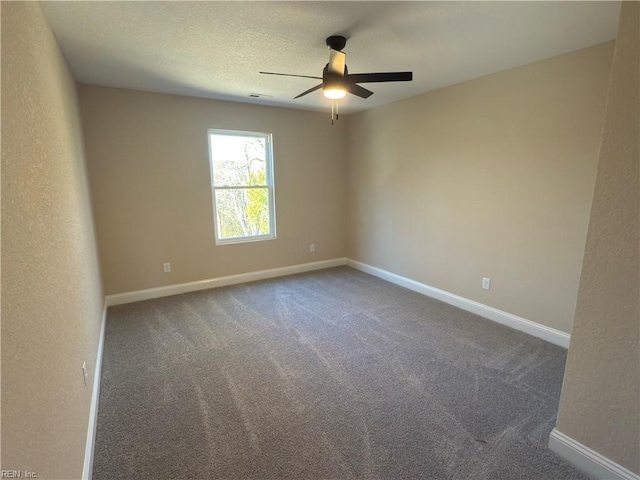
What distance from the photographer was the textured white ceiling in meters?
1.91

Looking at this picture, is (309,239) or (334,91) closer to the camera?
(334,91)

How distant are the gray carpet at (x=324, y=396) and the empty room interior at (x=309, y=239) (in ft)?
0.06

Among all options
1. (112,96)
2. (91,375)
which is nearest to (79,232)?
(91,375)

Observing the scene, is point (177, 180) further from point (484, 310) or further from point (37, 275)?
point (484, 310)

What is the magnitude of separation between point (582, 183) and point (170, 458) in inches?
136

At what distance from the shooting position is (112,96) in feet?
11.5

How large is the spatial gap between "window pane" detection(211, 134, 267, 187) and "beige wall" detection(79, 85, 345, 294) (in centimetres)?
17

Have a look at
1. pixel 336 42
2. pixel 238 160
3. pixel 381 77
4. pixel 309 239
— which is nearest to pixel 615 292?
pixel 381 77

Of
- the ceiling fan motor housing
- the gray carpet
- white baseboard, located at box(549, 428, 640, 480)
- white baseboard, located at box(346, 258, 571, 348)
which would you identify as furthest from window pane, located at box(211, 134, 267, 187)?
white baseboard, located at box(549, 428, 640, 480)

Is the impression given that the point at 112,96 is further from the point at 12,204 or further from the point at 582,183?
the point at 582,183

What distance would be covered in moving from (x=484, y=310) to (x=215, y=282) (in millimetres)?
3348

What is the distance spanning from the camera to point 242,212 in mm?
4582

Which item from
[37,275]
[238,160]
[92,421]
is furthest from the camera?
[238,160]

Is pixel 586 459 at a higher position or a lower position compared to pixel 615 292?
lower
